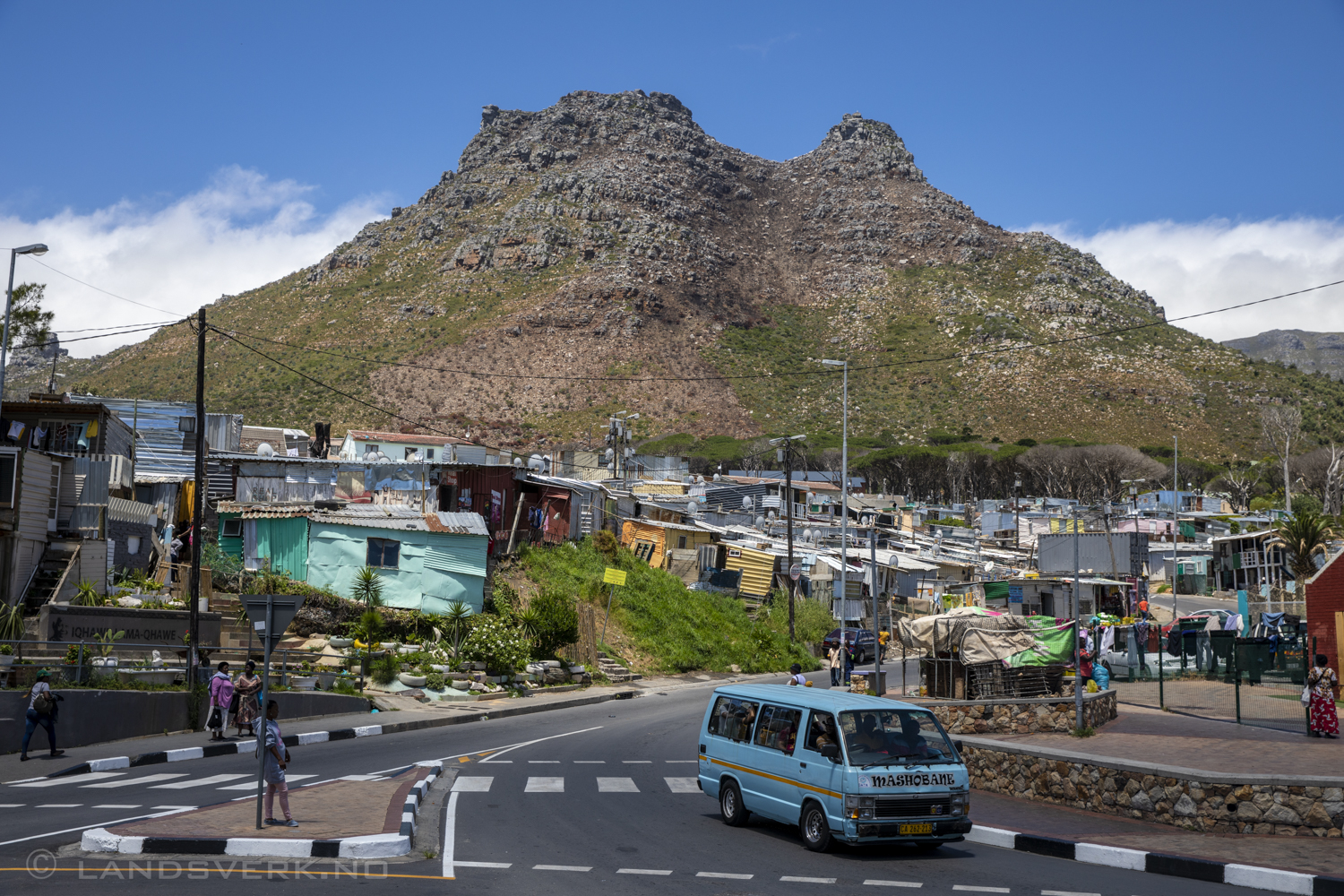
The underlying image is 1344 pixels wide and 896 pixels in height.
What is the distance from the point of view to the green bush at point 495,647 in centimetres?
3169

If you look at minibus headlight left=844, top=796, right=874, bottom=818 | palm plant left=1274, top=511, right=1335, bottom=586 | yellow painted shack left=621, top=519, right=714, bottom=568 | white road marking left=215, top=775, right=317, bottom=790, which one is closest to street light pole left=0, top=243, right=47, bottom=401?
white road marking left=215, top=775, right=317, bottom=790

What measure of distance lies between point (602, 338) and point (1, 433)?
102 meters

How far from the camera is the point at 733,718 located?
47.2 ft

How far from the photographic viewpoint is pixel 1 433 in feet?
101

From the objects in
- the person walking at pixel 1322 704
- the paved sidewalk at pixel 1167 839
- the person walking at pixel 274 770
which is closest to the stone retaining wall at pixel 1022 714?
the person walking at pixel 1322 704

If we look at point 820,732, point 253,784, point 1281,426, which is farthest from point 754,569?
point 1281,426

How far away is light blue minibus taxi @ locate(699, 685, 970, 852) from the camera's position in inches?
471

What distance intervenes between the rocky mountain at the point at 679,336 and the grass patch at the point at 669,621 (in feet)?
194

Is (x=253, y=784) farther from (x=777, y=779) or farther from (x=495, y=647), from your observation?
(x=495, y=647)

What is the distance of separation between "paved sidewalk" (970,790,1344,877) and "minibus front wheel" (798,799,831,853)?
3065 mm

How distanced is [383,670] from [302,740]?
7.02 m

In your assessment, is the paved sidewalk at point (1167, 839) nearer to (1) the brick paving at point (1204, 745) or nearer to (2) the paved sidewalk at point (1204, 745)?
(2) the paved sidewalk at point (1204, 745)

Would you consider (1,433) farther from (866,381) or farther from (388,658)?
(866,381)

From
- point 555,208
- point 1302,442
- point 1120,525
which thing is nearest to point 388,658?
point 1120,525
